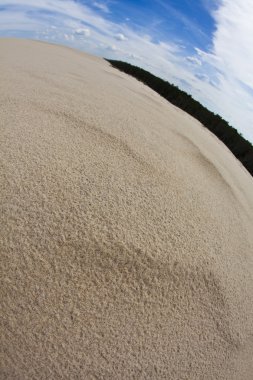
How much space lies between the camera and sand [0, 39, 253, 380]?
1.00 metres

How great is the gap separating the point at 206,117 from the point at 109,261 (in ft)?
22.2

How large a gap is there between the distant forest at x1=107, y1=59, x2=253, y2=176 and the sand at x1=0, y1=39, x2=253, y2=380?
425 cm

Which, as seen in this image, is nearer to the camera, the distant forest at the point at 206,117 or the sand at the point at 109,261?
the sand at the point at 109,261

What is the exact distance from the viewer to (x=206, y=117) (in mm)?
7363

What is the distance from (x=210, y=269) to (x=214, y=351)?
0.32 metres

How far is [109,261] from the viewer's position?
1175 millimetres

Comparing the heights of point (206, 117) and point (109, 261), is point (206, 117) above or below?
above

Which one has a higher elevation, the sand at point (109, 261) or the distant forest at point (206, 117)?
the distant forest at point (206, 117)

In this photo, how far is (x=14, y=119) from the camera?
161 centimetres

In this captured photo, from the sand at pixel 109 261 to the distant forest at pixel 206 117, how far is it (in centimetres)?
425

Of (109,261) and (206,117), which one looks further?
(206,117)

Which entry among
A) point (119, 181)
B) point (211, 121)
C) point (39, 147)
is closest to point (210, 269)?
point (119, 181)

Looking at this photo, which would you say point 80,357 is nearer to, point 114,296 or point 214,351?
point 114,296

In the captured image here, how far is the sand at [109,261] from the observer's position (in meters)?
1.00
